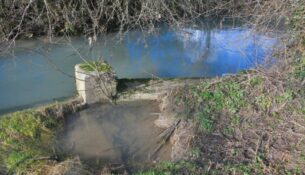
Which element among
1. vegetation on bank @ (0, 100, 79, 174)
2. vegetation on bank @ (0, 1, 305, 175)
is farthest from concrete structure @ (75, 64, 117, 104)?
vegetation on bank @ (0, 1, 305, 175)

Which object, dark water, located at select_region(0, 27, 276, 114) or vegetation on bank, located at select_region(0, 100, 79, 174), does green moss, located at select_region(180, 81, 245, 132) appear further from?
vegetation on bank, located at select_region(0, 100, 79, 174)

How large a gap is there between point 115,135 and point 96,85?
97 cm

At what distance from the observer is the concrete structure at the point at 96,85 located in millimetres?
6883

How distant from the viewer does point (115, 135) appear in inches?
250

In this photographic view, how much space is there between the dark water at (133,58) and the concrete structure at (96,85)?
771 millimetres

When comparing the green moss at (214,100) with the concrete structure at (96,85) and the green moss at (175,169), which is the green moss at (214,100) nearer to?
the green moss at (175,169)

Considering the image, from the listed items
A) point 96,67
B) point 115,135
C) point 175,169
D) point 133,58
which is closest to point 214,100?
point 115,135

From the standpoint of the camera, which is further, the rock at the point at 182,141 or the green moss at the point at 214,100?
the green moss at the point at 214,100

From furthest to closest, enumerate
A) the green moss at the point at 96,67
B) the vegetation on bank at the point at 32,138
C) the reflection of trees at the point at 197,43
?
the reflection of trees at the point at 197,43 < the green moss at the point at 96,67 < the vegetation on bank at the point at 32,138

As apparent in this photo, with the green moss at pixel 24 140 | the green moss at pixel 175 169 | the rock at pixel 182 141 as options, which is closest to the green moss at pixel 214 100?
the rock at pixel 182 141

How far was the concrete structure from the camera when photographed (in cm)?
688

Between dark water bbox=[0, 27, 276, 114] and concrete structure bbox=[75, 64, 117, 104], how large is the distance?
0.77 m

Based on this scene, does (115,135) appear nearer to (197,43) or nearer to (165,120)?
(165,120)

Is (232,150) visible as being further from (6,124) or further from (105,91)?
(6,124)
